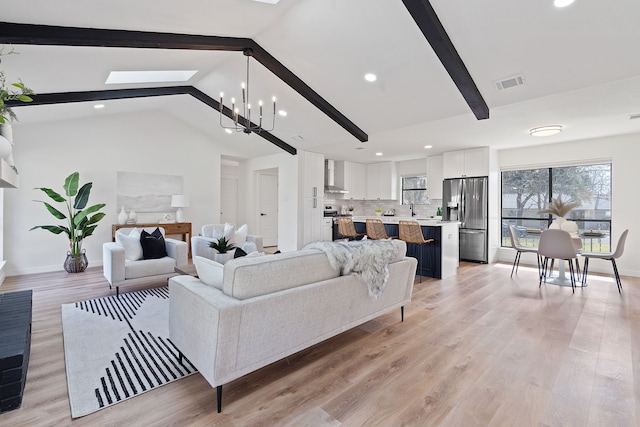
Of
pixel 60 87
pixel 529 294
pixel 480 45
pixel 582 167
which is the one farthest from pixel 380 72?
pixel 582 167

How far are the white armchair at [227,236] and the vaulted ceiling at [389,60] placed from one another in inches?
96.1

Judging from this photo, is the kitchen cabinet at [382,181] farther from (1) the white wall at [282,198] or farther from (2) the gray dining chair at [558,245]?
(2) the gray dining chair at [558,245]

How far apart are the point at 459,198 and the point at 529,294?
3.03 metres

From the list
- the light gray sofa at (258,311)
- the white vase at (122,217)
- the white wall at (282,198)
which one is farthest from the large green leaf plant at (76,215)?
the light gray sofa at (258,311)

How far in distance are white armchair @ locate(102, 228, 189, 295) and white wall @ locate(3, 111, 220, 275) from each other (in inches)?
88.7

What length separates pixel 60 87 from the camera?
4012 mm

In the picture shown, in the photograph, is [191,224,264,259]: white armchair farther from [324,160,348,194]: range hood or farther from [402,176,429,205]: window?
[402,176,429,205]: window

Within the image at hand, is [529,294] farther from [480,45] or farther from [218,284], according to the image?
[218,284]

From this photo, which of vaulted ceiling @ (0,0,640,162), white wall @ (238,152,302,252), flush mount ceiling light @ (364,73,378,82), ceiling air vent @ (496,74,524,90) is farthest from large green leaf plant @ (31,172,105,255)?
ceiling air vent @ (496,74,524,90)

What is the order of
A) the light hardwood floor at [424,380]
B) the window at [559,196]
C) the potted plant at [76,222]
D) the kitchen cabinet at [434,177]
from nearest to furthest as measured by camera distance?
1. the light hardwood floor at [424,380]
2. the potted plant at [76,222]
3. the window at [559,196]
4. the kitchen cabinet at [434,177]

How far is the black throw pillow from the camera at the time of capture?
4.36 m

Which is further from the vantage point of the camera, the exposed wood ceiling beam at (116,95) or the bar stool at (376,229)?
the bar stool at (376,229)

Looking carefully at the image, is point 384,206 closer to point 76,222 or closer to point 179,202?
point 179,202

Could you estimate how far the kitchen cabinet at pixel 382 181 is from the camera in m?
8.41
